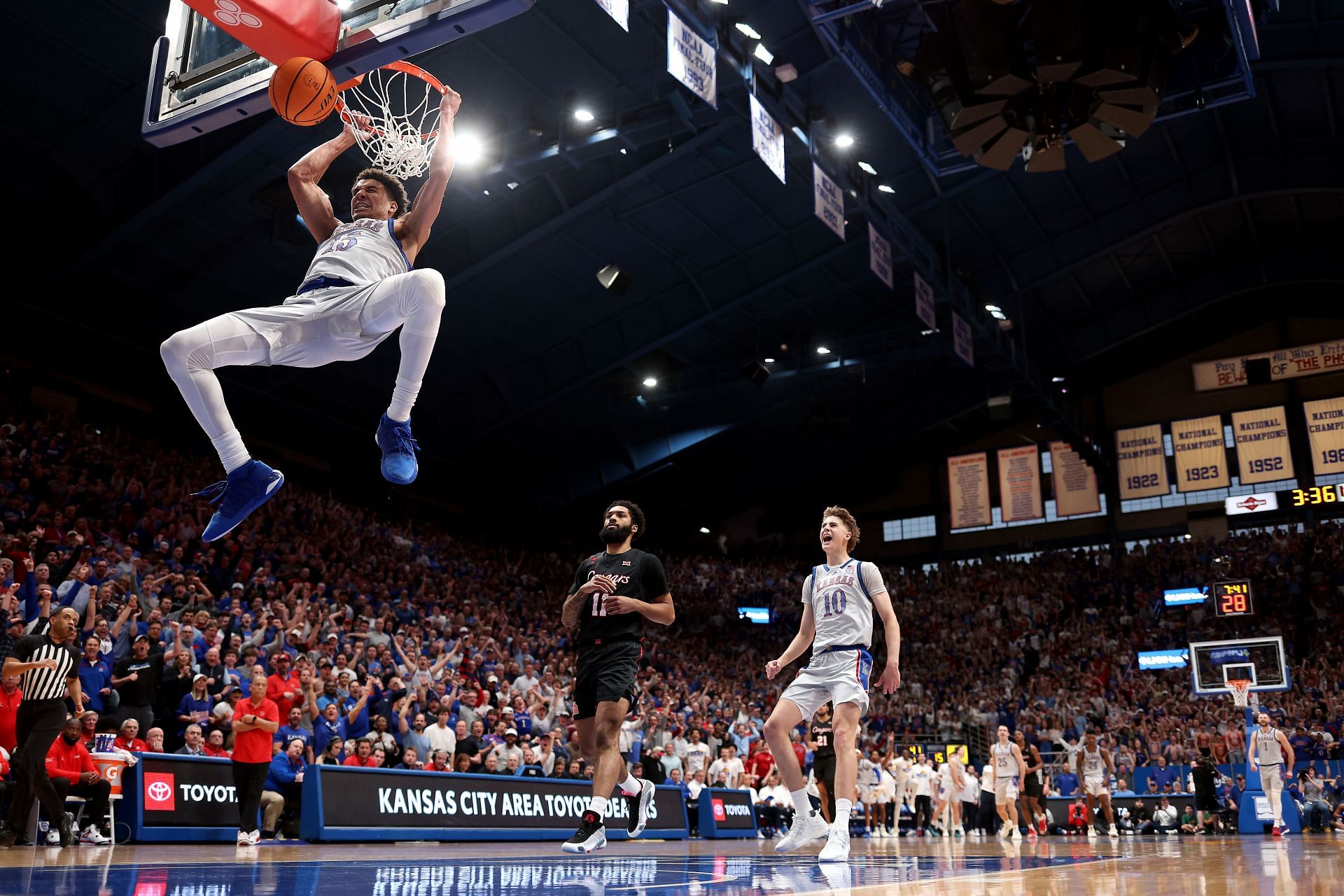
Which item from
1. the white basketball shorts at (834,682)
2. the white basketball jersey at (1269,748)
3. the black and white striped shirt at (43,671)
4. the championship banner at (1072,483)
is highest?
the championship banner at (1072,483)

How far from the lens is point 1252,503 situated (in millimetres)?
31891

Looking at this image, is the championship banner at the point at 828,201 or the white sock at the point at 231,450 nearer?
the white sock at the point at 231,450

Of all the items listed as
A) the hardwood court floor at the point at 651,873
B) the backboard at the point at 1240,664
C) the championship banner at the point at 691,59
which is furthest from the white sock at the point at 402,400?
the backboard at the point at 1240,664

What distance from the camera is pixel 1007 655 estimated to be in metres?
30.8

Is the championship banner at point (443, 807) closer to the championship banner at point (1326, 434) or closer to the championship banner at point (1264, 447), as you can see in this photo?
the championship banner at point (1264, 447)

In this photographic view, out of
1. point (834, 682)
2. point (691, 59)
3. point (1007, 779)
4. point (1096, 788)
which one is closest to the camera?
point (834, 682)

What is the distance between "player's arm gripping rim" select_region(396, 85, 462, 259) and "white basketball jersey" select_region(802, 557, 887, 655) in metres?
3.46

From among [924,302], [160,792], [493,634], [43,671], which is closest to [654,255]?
[924,302]

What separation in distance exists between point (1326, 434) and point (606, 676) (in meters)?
31.6

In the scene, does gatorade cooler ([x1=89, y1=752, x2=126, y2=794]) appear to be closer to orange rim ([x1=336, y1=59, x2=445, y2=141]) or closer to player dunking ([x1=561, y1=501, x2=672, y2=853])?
player dunking ([x1=561, y1=501, x2=672, y2=853])

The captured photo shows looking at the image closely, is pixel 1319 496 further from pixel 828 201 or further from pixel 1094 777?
pixel 828 201

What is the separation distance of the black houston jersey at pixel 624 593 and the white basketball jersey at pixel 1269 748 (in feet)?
45.0

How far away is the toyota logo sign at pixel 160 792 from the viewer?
32.5ft

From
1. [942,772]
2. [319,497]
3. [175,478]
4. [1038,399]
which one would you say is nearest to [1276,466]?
[1038,399]
